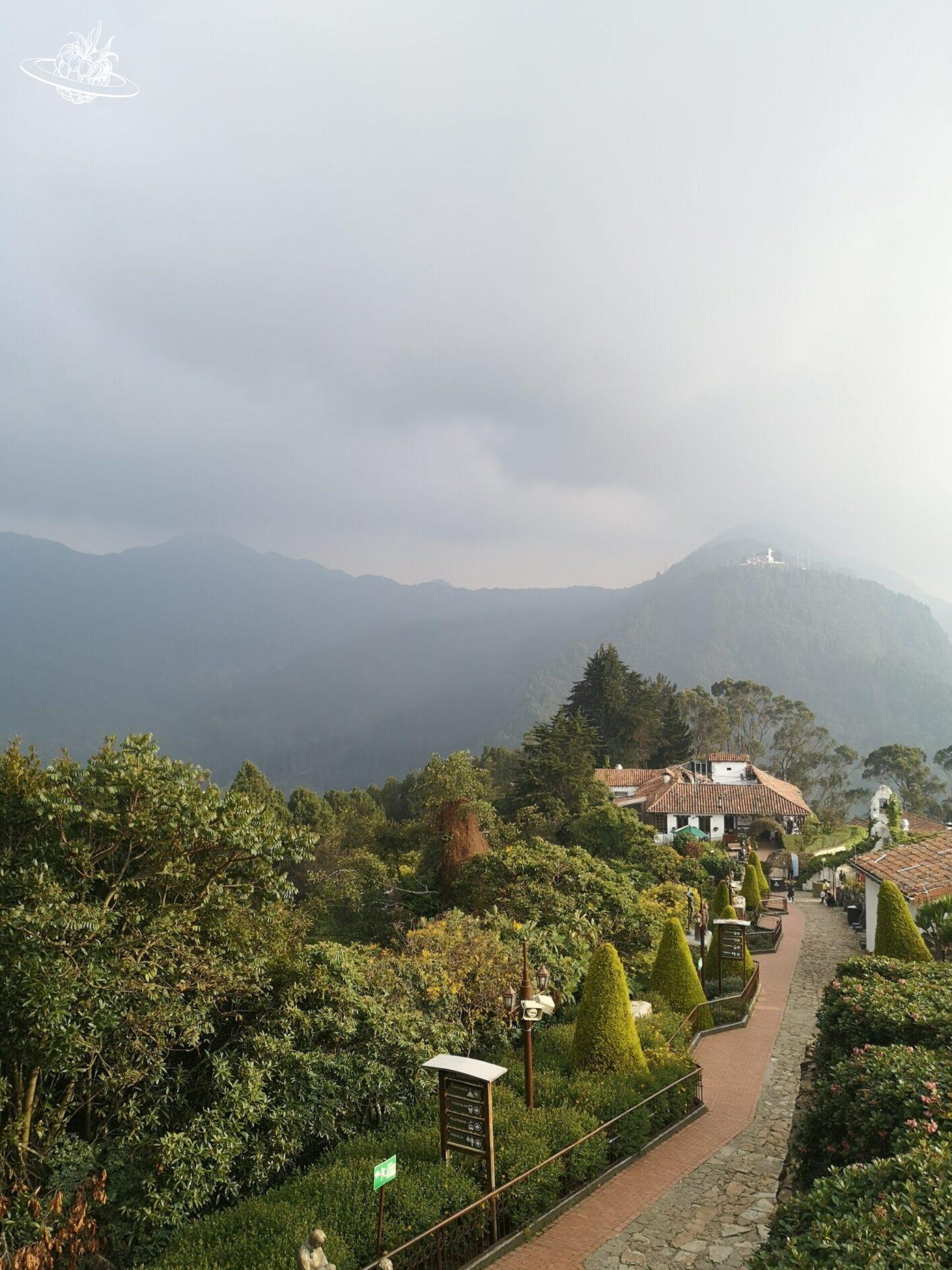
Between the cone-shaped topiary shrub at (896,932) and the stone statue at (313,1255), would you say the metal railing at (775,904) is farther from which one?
the stone statue at (313,1255)

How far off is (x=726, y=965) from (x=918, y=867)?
6.30 metres

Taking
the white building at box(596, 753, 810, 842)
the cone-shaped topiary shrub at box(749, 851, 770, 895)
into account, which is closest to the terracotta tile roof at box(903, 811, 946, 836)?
the white building at box(596, 753, 810, 842)

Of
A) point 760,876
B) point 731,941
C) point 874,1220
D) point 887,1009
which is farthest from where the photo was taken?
point 760,876

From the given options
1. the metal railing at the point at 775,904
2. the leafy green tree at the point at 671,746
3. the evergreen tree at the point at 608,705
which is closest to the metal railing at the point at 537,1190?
the metal railing at the point at 775,904

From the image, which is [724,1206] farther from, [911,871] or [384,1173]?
[911,871]

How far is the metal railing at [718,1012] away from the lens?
52.3ft

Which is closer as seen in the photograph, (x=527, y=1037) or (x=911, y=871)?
(x=527, y=1037)

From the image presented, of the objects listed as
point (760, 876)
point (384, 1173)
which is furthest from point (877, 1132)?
point (760, 876)

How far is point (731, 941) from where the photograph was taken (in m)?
20.2

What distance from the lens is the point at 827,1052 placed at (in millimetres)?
10570

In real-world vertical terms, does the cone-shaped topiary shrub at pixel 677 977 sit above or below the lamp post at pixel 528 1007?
below

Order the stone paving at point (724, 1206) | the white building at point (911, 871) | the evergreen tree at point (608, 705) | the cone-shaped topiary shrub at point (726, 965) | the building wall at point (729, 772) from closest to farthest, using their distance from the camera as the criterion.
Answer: the stone paving at point (724, 1206) < the white building at point (911, 871) < the cone-shaped topiary shrub at point (726, 965) < the building wall at point (729, 772) < the evergreen tree at point (608, 705)

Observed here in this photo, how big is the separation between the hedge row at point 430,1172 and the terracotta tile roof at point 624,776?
4544 cm

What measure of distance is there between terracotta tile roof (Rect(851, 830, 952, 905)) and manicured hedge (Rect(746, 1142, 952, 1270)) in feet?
48.3
